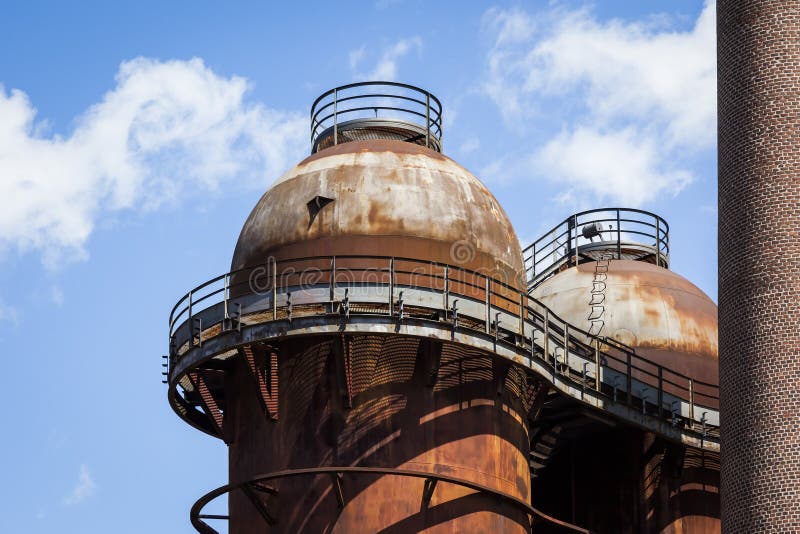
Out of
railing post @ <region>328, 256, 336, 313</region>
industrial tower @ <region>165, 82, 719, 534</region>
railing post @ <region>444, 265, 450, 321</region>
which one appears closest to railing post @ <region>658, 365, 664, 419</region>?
industrial tower @ <region>165, 82, 719, 534</region>

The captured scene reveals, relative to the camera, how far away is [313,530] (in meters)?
33.3

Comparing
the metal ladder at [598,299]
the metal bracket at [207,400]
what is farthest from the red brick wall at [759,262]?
the metal bracket at [207,400]

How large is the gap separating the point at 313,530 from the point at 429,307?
15.8 ft

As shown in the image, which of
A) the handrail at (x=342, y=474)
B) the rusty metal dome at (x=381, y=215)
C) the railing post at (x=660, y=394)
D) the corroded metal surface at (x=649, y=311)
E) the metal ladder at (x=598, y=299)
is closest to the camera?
the handrail at (x=342, y=474)

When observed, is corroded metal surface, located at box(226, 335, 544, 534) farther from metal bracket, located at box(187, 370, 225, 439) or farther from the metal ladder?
the metal ladder

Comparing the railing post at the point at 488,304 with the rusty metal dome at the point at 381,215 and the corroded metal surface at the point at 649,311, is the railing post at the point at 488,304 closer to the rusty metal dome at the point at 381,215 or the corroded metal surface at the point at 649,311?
the rusty metal dome at the point at 381,215

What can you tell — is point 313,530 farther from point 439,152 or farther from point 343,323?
point 439,152

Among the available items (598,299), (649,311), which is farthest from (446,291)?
(649,311)

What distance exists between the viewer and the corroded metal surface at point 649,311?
42.3 m

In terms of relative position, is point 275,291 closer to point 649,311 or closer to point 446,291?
point 446,291

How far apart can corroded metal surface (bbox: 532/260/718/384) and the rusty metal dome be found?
6011 mm

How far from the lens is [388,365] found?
34156 millimetres

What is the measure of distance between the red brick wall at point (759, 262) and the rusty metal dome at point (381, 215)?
15.8ft

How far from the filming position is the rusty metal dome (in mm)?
35469
